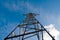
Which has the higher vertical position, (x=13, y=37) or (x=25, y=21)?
(x=25, y=21)

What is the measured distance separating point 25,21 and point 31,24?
1.20m

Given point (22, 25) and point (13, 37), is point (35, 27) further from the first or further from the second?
point (13, 37)

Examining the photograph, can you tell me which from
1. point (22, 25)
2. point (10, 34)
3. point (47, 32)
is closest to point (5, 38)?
point (10, 34)

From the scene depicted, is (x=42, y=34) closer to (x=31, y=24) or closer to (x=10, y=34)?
(x=31, y=24)

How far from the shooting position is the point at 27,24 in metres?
44.7

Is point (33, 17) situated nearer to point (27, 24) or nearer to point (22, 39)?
point (27, 24)

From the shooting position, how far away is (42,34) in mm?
44719

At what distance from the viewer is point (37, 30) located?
1708 inches

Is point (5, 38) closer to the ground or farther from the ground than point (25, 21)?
closer to the ground

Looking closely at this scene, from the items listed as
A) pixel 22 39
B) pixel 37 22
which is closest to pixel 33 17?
pixel 37 22

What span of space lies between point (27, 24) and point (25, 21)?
65cm

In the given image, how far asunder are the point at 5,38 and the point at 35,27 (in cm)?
611

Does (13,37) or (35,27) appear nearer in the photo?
(13,37)

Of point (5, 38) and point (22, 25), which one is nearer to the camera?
point (5, 38)
